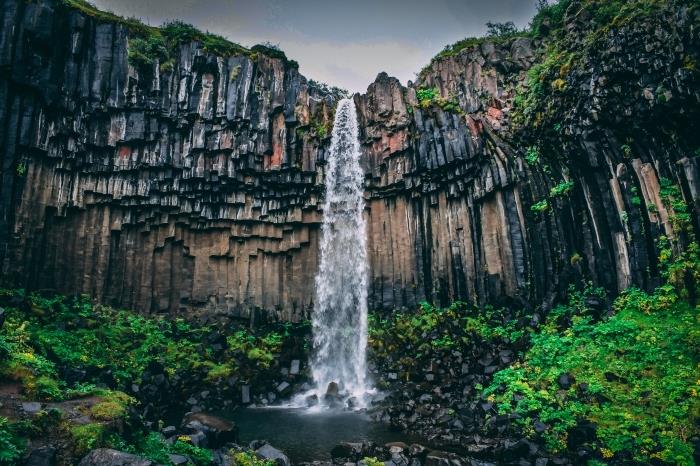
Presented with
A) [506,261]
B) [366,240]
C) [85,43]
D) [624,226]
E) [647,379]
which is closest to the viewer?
[647,379]

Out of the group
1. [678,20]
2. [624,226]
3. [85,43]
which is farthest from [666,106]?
[85,43]

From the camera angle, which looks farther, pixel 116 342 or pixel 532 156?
pixel 116 342

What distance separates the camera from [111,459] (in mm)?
8117

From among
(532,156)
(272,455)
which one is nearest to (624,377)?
(532,156)

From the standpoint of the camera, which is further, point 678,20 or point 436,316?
point 436,316

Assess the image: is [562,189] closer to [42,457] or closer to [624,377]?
[624,377]

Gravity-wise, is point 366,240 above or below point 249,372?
above

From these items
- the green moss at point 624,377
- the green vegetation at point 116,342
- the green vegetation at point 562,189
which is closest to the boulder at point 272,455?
the green vegetation at point 116,342

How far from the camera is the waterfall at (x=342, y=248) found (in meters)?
24.0

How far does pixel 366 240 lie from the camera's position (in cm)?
2484

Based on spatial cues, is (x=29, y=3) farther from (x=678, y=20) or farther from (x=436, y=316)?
(x=678, y=20)

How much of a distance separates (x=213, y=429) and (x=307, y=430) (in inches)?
138

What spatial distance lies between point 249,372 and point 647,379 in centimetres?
1582

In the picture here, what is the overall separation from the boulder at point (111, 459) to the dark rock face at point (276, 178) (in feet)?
48.6
